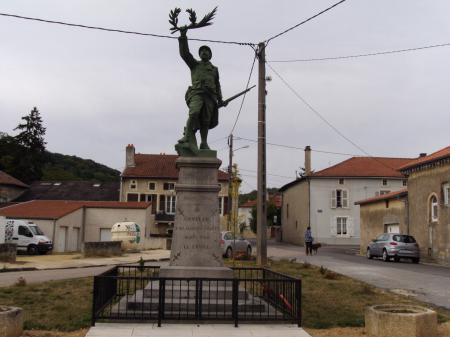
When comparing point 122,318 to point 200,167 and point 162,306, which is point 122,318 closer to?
point 162,306

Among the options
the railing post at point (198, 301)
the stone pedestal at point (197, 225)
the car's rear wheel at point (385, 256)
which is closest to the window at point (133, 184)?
the car's rear wheel at point (385, 256)

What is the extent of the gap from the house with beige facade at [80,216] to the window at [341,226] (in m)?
17.7

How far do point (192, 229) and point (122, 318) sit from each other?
261cm

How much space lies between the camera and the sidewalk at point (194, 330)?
755 centimetres

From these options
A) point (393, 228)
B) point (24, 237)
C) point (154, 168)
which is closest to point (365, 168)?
point (393, 228)

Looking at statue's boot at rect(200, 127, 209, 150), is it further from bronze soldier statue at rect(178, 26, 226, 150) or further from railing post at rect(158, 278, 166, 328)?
railing post at rect(158, 278, 166, 328)

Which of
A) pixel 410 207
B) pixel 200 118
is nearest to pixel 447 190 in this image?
pixel 410 207

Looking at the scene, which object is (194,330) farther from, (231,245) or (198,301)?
(231,245)

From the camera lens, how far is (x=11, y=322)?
7.13 meters

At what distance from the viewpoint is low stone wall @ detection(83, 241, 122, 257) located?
2878 centimetres

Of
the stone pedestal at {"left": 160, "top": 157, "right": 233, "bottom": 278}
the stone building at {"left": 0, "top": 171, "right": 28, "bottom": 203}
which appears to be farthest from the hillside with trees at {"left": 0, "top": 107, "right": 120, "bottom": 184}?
the stone pedestal at {"left": 160, "top": 157, "right": 233, "bottom": 278}

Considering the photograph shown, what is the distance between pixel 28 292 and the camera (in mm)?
12031

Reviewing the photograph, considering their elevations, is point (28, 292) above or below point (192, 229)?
below

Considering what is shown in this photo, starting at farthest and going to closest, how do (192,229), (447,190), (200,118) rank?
(447,190) → (200,118) → (192,229)
